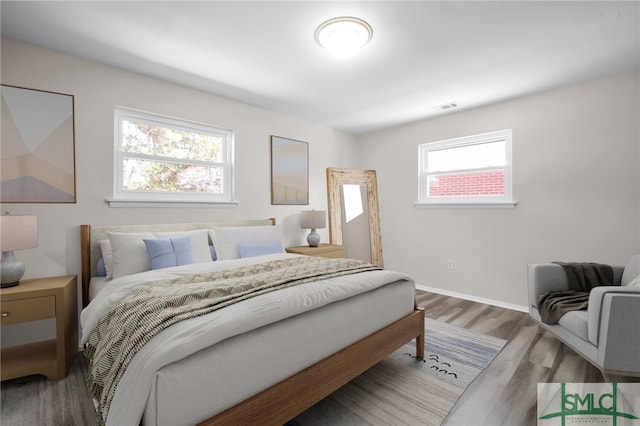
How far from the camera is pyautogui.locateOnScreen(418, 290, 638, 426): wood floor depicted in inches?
66.4

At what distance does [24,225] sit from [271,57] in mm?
2226

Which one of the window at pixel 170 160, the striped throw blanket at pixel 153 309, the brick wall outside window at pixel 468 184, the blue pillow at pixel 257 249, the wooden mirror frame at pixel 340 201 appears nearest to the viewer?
the striped throw blanket at pixel 153 309

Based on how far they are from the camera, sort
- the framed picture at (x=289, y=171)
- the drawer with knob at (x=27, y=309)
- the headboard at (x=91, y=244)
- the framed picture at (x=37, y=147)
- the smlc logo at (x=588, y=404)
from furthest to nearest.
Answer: the framed picture at (x=289, y=171), the headboard at (x=91, y=244), the framed picture at (x=37, y=147), the drawer with knob at (x=27, y=309), the smlc logo at (x=588, y=404)

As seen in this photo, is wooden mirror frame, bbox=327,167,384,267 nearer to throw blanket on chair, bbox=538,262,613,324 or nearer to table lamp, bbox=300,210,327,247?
table lamp, bbox=300,210,327,247

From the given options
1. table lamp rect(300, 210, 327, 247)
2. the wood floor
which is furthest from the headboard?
the wood floor

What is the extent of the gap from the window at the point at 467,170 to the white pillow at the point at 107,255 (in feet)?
12.4

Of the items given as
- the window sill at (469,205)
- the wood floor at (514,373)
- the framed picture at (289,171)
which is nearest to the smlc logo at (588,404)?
the wood floor at (514,373)

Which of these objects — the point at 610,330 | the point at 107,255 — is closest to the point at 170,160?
the point at 107,255

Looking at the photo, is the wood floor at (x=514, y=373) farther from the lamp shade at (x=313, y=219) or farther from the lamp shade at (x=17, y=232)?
the lamp shade at (x=17, y=232)

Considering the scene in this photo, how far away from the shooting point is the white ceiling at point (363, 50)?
6.41 feet

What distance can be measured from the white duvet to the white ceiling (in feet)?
5.88

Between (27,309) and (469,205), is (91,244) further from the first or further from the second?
(469,205)

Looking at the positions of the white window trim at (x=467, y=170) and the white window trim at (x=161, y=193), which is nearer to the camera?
the white window trim at (x=161, y=193)

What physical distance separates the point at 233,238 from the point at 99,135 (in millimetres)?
1505
